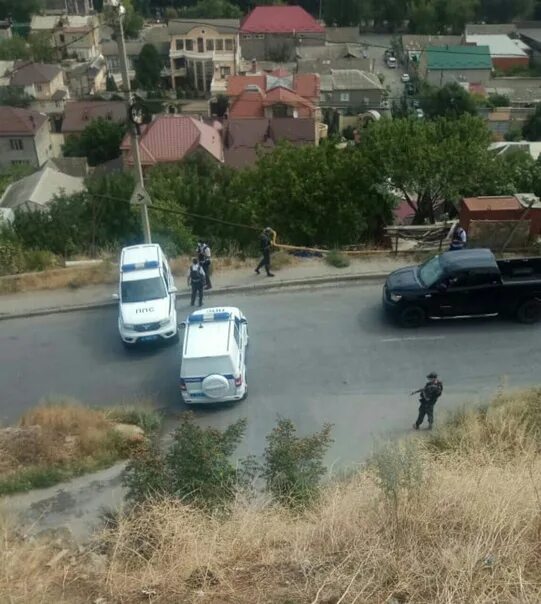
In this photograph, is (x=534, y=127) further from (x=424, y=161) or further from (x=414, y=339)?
(x=414, y=339)

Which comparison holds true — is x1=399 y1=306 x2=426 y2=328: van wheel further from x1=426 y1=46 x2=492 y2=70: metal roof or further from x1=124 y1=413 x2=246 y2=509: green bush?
x1=426 y1=46 x2=492 y2=70: metal roof

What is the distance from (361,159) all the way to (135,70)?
6658cm

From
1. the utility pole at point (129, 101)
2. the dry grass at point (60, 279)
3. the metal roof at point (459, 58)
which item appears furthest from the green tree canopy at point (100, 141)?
the utility pole at point (129, 101)

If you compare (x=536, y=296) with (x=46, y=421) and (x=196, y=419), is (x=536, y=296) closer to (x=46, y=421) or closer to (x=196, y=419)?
(x=196, y=419)

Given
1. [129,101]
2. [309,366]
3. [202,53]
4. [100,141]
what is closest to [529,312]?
[309,366]

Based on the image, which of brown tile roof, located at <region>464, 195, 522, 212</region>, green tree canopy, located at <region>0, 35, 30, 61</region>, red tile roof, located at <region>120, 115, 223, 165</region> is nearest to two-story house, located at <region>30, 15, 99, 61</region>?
green tree canopy, located at <region>0, 35, 30, 61</region>

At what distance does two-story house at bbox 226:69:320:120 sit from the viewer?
2373 inches

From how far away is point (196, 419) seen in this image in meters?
12.0

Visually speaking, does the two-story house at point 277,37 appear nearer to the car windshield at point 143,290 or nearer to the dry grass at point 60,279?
the dry grass at point 60,279

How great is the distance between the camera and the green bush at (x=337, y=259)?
16.8m

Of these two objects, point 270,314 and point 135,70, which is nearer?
point 270,314

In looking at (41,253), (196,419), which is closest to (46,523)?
(196,419)

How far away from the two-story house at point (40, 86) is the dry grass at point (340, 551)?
67218 millimetres

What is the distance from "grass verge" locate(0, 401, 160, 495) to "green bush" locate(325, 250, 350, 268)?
6.66 m
